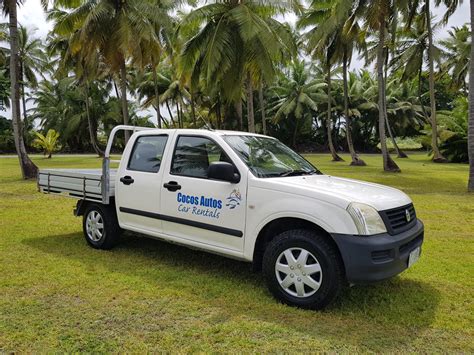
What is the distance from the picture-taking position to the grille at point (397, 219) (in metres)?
3.76

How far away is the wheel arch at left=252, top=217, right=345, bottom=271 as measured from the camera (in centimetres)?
389

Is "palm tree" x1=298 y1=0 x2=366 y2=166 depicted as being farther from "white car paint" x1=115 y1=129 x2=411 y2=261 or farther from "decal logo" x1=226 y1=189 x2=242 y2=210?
"decal logo" x1=226 y1=189 x2=242 y2=210

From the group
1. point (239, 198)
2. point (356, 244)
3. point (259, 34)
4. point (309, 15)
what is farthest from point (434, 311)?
point (309, 15)

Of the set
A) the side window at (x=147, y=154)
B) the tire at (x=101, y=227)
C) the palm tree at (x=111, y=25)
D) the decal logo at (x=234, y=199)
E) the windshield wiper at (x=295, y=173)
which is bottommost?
the tire at (x=101, y=227)

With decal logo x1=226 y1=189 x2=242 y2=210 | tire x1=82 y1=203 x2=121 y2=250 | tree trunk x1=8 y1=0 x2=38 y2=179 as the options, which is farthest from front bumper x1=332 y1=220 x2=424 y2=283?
tree trunk x1=8 y1=0 x2=38 y2=179

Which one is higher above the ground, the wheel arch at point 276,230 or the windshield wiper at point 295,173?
the windshield wiper at point 295,173

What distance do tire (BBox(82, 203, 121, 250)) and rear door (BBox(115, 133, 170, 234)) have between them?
30 cm

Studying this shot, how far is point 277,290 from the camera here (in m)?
3.98

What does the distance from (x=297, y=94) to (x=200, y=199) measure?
38492mm

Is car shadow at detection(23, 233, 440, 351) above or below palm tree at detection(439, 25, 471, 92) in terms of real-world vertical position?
below

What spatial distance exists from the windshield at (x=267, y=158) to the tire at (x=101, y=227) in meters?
2.19

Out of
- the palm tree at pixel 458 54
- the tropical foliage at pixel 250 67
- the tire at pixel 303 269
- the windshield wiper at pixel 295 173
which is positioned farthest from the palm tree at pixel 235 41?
the palm tree at pixel 458 54

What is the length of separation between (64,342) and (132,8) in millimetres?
19515

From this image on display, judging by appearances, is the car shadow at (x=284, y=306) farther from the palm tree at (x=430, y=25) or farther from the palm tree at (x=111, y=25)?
the palm tree at (x=430, y=25)
